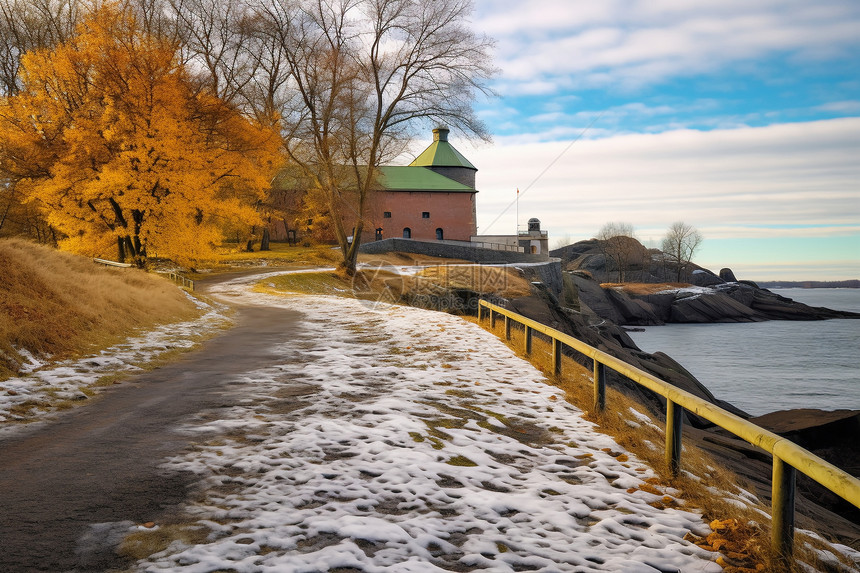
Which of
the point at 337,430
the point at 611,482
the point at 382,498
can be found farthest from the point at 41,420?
the point at 611,482

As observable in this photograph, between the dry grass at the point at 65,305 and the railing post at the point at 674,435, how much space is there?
9.03 meters

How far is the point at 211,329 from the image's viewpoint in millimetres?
15844

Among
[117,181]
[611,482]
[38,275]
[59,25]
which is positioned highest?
[59,25]

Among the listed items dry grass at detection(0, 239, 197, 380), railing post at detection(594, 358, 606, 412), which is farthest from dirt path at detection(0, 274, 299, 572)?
railing post at detection(594, 358, 606, 412)

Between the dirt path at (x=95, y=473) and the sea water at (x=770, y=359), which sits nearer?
the dirt path at (x=95, y=473)

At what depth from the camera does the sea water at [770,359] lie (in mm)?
34250

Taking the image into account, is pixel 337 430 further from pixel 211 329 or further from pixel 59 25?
pixel 59 25

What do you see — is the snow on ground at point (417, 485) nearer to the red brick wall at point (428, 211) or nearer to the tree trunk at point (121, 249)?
the tree trunk at point (121, 249)

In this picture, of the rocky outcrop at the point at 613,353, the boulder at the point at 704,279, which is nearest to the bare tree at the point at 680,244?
the boulder at the point at 704,279

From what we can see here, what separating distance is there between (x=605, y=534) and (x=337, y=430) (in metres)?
3.31

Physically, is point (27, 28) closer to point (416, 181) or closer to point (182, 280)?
point (182, 280)

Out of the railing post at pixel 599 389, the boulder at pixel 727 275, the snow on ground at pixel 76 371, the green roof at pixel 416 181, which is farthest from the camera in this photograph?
the boulder at pixel 727 275

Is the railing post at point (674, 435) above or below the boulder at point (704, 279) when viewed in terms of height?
above

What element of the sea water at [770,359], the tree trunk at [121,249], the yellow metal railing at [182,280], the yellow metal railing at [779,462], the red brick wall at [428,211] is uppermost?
the red brick wall at [428,211]
